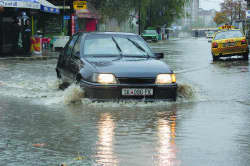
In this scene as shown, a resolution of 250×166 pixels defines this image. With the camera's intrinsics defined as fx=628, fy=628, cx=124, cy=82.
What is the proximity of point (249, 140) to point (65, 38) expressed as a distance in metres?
30.4

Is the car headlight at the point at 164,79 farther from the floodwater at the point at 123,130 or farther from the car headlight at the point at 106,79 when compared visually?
the car headlight at the point at 106,79

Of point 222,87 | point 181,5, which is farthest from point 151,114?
point 181,5

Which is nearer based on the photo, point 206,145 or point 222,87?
point 206,145

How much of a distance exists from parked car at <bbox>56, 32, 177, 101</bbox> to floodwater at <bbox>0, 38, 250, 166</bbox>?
21 centimetres

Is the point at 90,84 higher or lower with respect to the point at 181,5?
lower

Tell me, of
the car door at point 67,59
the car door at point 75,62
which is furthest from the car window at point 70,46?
the car door at point 75,62

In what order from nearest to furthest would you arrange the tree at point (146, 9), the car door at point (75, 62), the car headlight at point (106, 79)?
the car headlight at point (106, 79)
the car door at point (75, 62)
the tree at point (146, 9)

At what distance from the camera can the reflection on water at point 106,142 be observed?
623 cm

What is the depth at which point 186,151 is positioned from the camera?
6754 mm

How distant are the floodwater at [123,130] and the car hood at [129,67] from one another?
1.80ft

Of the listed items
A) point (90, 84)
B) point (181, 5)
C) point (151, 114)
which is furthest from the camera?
point (181, 5)

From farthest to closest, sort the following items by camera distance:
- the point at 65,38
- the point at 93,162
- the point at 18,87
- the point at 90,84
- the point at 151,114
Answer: the point at 65,38, the point at 18,87, the point at 90,84, the point at 151,114, the point at 93,162

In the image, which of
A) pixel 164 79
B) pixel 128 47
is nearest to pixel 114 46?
pixel 128 47

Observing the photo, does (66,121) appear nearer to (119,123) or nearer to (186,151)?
(119,123)
